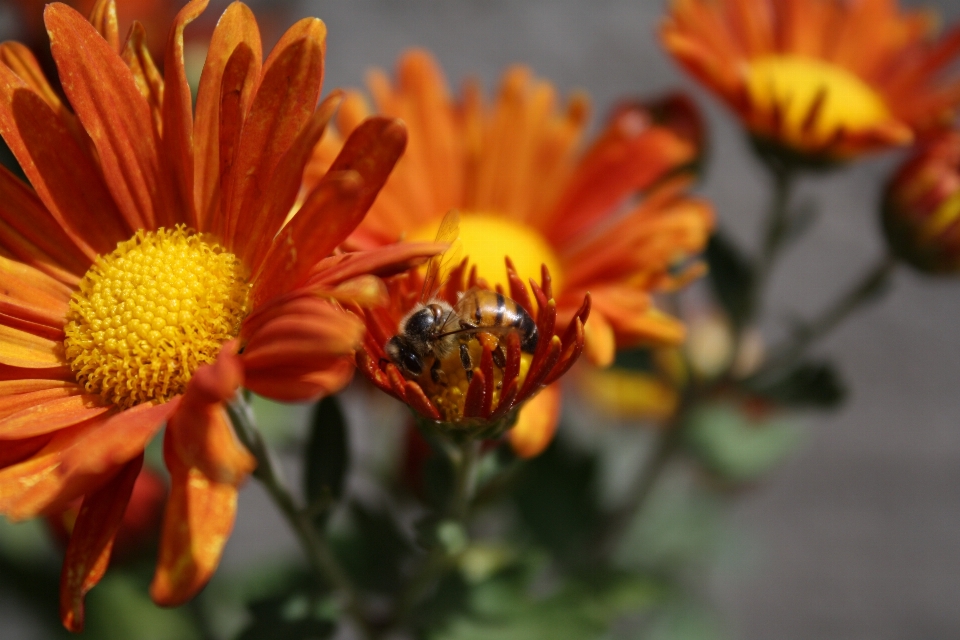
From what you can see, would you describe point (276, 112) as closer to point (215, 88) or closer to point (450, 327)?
point (215, 88)

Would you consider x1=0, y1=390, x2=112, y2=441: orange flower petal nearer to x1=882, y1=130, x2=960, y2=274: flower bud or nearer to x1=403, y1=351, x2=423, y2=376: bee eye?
x1=403, y1=351, x2=423, y2=376: bee eye

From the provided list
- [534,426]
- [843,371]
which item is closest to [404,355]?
[534,426]

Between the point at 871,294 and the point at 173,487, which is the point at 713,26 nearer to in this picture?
the point at 871,294

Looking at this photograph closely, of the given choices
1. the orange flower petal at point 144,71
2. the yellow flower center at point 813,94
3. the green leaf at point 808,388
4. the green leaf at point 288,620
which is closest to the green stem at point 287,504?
the green leaf at point 288,620

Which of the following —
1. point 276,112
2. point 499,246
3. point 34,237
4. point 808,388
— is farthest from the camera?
point 808,388

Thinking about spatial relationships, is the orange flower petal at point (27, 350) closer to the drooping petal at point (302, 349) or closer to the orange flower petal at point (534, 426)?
the drooping petal at point (302, 349)

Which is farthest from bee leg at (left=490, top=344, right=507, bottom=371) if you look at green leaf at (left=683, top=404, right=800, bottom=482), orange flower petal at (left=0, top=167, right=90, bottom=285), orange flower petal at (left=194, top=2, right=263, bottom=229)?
green leaf at (left=683, top=404, right=800, bottom=482)

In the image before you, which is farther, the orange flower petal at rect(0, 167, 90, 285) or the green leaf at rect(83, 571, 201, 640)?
the green leaf at rect(83, 571, 201, 640)
